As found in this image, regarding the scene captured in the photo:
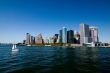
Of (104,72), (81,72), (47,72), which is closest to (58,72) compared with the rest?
(47,72)

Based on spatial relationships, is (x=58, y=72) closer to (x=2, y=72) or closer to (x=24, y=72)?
(x=24, y=72)

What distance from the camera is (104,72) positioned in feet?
131

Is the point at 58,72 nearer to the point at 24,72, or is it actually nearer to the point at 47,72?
the point at 47,72

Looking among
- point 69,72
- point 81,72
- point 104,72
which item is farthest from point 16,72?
point 104,72

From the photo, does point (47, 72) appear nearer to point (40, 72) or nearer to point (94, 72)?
point (40, 72)

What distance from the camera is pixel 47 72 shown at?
39.0 meters

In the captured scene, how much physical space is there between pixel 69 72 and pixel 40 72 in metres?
7.47

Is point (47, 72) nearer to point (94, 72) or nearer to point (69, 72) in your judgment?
point (69, 72)

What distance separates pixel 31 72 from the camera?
3850cm

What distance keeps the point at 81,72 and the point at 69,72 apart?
3.11 metres

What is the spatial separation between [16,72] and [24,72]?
2113 millimetres

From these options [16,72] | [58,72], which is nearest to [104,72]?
[58,72]

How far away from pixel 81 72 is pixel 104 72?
20.2 ft

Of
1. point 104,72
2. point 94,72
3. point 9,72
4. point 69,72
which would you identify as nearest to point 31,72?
point 9,72
